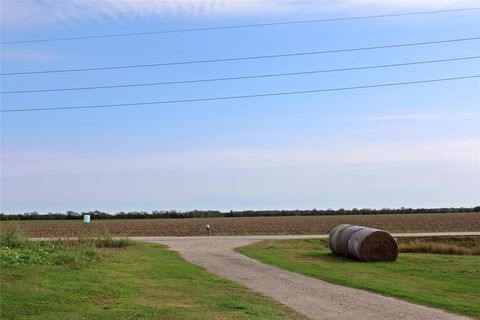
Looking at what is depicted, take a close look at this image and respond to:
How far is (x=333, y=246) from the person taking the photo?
29.8 m

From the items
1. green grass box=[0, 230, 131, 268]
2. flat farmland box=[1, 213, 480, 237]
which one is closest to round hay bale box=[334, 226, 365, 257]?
green grass box=[0, 230, 131, 268]

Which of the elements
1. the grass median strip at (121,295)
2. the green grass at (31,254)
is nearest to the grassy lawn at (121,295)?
the grass median strip at (121,295)

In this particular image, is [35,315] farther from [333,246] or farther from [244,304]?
[333,246]

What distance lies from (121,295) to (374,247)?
14.8m

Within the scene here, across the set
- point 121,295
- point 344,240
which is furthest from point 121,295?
point 344,240

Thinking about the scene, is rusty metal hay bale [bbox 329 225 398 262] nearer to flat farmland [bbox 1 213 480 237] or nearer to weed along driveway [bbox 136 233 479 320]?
weed along driveway [bbox 136 233 479 320]

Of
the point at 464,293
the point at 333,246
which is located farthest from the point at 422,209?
the point at 464,293

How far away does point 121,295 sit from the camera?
45.2 feet

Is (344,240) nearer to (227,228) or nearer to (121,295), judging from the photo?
(121,295)

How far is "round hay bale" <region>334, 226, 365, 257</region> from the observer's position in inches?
1093

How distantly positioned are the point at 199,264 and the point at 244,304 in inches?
422

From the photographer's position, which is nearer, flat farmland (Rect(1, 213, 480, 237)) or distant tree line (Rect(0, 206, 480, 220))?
flat farmland (Rect(1, 213, 480, 237))

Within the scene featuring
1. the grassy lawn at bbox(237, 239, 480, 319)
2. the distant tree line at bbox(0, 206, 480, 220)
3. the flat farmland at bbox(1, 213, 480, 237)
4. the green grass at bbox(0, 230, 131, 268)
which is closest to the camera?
the grassy lawn at bbox(237, 239, 480, 319)

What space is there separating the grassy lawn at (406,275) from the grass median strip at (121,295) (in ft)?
12.0
